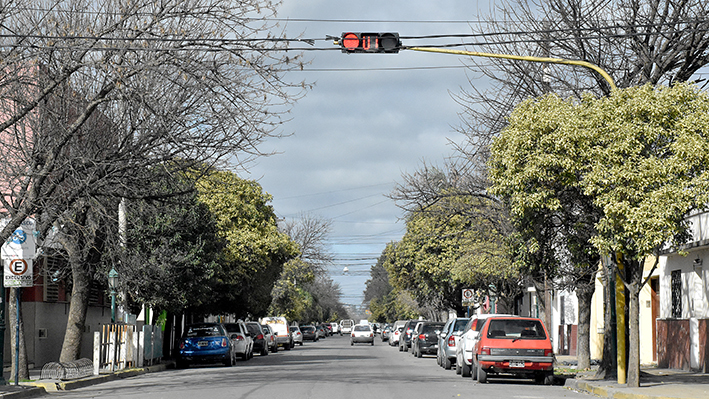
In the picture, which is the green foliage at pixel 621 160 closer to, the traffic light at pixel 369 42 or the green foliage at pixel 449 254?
the traffic light at pixel 369 42

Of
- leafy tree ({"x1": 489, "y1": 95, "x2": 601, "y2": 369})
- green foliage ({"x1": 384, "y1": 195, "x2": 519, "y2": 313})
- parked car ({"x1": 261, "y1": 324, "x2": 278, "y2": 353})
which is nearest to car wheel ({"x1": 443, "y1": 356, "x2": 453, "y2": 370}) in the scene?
green foliage ({"x1": 384, "y1": 195, "x2": 519, "y2": 313})

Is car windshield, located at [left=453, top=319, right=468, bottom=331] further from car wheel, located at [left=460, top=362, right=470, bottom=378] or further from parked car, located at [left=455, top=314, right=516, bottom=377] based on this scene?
car wheel, located at [left=460, top=362, right=470, bottom=378]

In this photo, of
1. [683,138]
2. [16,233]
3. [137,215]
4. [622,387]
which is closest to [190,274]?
[137,215]

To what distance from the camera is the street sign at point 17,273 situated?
17.5m

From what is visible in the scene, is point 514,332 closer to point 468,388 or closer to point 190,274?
point 468,388

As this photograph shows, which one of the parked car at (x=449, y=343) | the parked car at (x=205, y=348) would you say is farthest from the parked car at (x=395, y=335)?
the parked car at (x=205, y=348)

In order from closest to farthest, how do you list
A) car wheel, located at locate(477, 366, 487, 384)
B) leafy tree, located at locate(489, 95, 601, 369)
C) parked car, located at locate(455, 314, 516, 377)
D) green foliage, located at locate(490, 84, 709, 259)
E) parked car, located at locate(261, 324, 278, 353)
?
green foliage, located at locate(490, 84, 709, 259), leafy tree, located at locate(489, 95, 601, 369), car wheel, located at locate(477, 366, 487, 384), parked car, located at locate(455, 314, 516, 377), parked car, located at locate(261, 324, 278, 353)

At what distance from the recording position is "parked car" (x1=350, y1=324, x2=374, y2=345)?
64.1 metres

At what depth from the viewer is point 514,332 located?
2092 cm

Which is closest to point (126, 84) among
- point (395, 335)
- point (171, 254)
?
point (171, 254)

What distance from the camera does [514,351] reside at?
20438mm

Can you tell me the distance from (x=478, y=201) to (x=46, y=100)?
45.0ft

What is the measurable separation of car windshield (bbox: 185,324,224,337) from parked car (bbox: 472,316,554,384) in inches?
456

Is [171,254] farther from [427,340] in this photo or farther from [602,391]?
[602,391]
